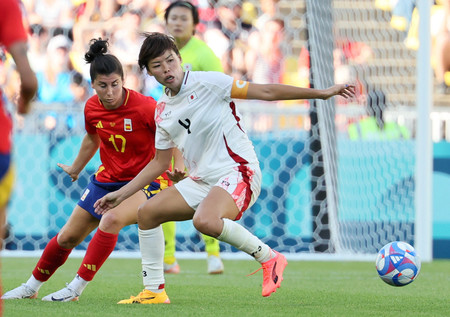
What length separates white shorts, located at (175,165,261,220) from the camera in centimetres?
409

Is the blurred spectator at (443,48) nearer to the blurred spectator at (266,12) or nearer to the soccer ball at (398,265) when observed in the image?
the blurred spectator at (266,12)

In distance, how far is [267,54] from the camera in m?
10.7

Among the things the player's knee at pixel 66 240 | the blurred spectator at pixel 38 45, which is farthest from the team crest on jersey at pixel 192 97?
the blurred spectator at pixel 38 45

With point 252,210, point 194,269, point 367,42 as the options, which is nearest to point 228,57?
point 367,42

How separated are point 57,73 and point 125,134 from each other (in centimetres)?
569

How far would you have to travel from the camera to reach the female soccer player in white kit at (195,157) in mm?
4062

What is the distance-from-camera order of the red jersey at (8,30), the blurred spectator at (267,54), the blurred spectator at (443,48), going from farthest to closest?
the blurred spectator at (443,48)
the blurred spectator at (267,54)
the red jersey at (8,30)

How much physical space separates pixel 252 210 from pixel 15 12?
6.03 meters

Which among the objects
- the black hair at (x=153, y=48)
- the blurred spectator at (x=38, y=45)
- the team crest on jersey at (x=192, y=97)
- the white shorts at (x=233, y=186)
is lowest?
the white shorts at (x=233, y=186)

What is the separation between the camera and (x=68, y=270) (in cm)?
652

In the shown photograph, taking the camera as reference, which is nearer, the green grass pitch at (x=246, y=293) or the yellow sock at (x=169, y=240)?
the green grass pitch at (x=246, y=293)

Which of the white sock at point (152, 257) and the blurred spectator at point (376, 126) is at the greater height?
the blurred spectator at point (376, 126)

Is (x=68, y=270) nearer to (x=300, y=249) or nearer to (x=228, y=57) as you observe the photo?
(x=300, y=249)

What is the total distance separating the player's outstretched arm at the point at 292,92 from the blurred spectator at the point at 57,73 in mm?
5913
